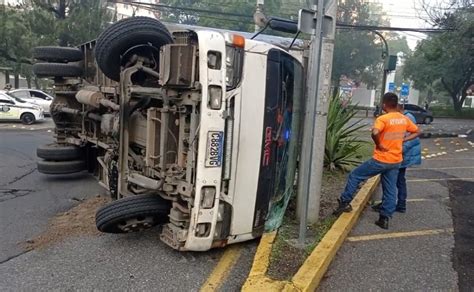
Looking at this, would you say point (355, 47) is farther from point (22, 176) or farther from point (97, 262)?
point (97, 262)

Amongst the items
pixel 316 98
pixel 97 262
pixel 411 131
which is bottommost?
pixel 97 262

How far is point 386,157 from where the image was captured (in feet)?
17.0

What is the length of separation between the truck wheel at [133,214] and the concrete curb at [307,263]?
1009 millimetres

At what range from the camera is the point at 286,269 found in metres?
3.79

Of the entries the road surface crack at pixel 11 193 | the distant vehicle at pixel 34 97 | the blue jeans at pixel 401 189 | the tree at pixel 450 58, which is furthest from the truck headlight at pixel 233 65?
the distant vehicle at pixel 34 97

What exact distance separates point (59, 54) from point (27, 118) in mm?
11941

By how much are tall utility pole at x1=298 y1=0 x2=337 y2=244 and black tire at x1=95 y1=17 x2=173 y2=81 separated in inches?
60.3

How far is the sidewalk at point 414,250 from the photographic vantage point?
3818 mm

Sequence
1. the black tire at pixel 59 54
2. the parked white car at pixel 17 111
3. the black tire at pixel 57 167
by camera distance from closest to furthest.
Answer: the black tire at pixel 57 167 → the black tire at pixel 59 54 → the parked white car at pixel 17 111

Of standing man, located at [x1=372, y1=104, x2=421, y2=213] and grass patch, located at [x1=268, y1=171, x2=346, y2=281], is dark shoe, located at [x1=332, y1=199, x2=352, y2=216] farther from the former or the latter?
standing man, located at [x1=372, y1=104, x2=421, y2=213]

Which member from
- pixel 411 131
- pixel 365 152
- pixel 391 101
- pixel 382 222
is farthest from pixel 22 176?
pixel 365 152

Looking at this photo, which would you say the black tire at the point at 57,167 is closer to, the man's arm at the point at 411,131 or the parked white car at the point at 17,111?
the man's arm at the point at 411,131

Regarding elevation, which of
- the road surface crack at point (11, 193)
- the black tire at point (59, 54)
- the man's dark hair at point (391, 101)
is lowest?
the road surface crack at point (11, 193)

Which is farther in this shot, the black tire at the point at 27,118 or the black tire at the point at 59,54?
the black tire at the point at 27,118
